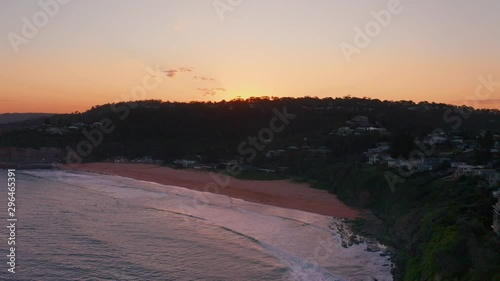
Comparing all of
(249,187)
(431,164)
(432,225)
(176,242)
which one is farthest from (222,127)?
(432,225)

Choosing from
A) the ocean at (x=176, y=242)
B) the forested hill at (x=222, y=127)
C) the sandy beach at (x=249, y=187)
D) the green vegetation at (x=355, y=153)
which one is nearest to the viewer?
the green vegetation at (x=355, y=153)

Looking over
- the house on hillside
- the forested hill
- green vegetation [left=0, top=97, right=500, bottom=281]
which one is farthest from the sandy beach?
the forested hill

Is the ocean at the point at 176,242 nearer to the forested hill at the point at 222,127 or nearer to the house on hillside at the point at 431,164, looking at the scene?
the house on hillside at the point at 431,164

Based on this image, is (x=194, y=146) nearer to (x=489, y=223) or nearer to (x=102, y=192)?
(x=102, y=192)

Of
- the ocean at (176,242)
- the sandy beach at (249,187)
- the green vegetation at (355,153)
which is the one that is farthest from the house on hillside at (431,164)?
the ocean at (176,242)

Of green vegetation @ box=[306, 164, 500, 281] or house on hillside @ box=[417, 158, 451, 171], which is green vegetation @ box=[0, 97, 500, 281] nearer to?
green vegetation @ box=[306, 164, 500, 281]

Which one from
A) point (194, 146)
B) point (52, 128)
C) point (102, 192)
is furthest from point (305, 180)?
point (52, 128)
